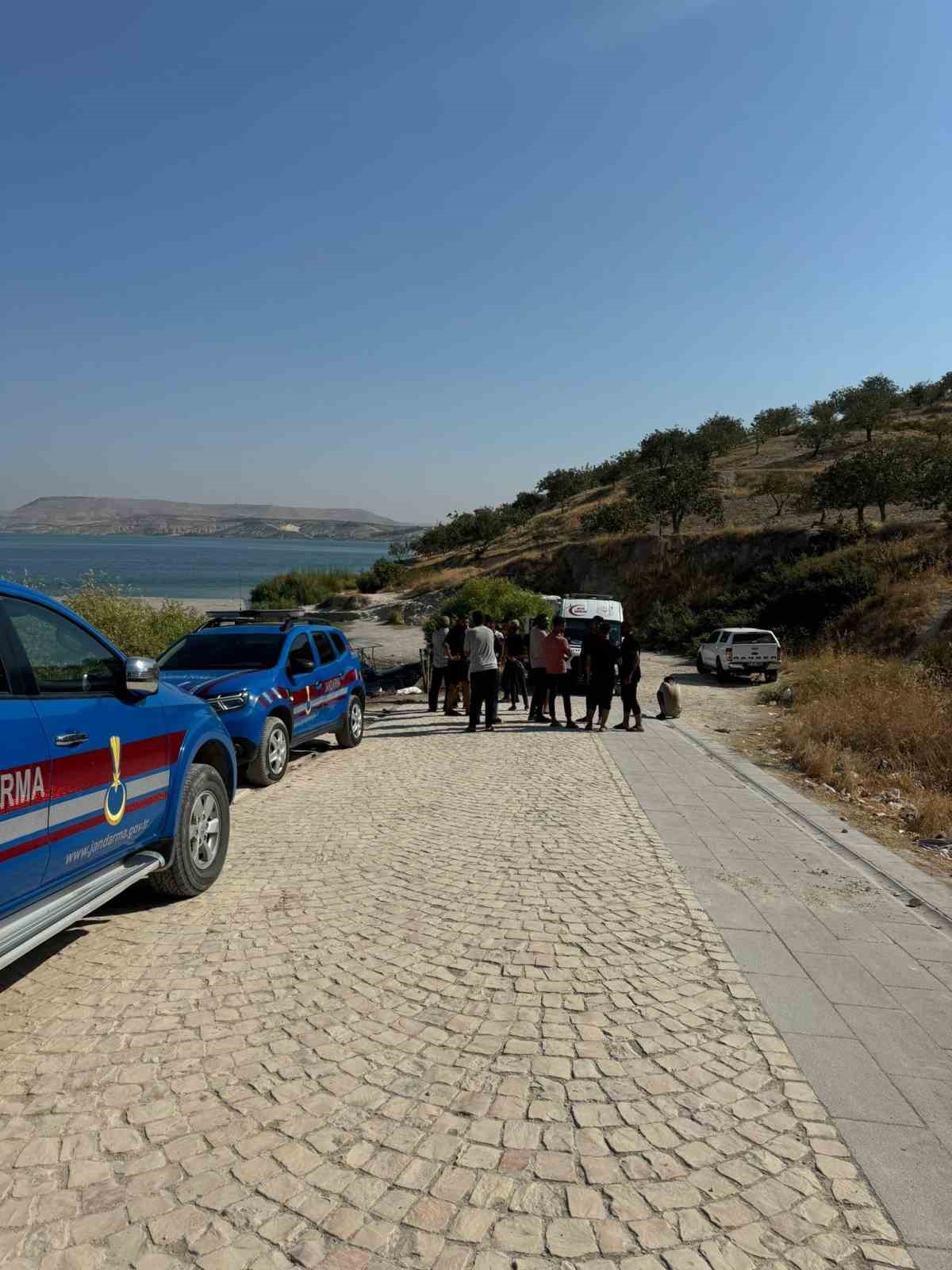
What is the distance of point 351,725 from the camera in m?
11.8

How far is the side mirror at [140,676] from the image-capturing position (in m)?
4.32

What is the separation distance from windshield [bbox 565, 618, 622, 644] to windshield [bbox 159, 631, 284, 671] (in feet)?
34.9

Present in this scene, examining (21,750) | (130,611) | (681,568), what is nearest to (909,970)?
(21,750)

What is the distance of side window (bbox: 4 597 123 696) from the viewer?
12.5ft

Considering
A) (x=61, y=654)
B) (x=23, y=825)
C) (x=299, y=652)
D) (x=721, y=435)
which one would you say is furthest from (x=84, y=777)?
(x=721, y=435)

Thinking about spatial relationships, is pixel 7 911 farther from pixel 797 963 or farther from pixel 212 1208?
pixel 797 963

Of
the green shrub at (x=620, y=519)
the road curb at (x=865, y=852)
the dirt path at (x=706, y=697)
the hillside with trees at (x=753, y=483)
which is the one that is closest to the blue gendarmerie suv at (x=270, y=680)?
the road curb at (x=865, y=852)

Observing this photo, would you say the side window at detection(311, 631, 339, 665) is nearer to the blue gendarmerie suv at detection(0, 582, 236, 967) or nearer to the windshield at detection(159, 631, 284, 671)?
the windshield at detection(159, 631, 284, 671)

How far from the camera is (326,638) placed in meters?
11.4

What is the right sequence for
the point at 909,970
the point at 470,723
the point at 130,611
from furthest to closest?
the point at 130,611 → the point at 470,723 → the point at 909,970

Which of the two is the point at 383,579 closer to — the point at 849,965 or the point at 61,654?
the point at 61,654

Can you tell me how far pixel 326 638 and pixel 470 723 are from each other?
275 centimetres

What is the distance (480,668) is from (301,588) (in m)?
49.5

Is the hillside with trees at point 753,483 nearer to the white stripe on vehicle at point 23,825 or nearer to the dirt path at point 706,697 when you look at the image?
the dirt path at point 706,697
